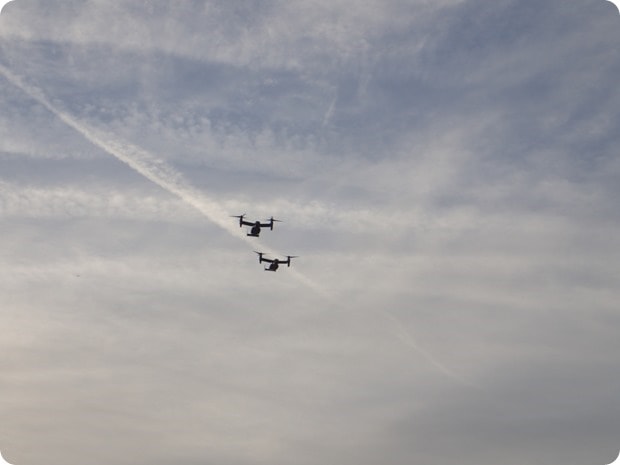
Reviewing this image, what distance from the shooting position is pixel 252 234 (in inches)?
6969

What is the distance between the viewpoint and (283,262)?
186 meters

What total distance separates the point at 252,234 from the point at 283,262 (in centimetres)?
1157
